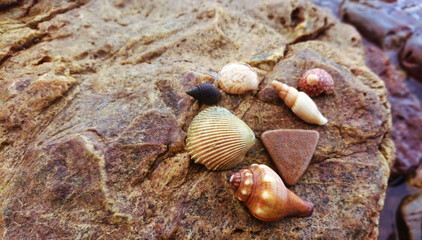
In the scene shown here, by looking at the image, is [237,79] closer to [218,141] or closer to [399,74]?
[218,141]

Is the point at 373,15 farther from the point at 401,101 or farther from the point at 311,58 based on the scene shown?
the point at 311,58

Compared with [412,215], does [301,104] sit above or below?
above

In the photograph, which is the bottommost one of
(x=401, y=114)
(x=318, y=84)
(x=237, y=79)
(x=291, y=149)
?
(x=401, y=114)

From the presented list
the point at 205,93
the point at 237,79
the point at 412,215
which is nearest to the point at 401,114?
the point at 412,215

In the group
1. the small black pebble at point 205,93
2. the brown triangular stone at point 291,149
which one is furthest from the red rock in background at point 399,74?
the small black pebble at point 205,93

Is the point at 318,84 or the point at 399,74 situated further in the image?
the point at 399,74

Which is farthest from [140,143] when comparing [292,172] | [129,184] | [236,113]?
[292,172]

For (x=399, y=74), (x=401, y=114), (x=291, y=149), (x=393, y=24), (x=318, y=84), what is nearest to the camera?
(x=291, y=149)

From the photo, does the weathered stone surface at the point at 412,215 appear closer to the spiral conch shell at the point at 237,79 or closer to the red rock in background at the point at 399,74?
the red rock in background at the point at 399,74
